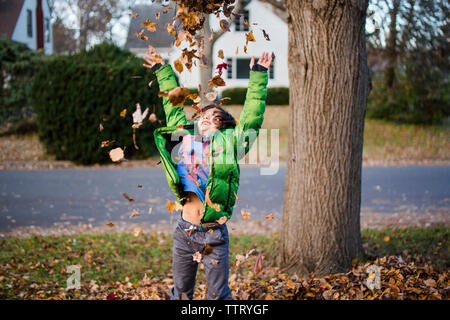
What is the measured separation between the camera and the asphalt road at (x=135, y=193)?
300 inches

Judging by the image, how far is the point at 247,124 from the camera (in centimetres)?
306

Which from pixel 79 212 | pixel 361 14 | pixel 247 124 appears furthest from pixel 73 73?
pixel 247 124

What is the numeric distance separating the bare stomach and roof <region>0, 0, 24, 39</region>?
2578cm

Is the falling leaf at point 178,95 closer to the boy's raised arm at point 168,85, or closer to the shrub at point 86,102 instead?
the boy's raised arm at point 168,85

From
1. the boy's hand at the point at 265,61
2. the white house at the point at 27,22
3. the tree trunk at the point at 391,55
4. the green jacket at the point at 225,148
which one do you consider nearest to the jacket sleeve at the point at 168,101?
the green jacket at the point at 225,148

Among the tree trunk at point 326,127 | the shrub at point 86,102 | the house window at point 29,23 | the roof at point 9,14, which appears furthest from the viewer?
the house window at point 29,23

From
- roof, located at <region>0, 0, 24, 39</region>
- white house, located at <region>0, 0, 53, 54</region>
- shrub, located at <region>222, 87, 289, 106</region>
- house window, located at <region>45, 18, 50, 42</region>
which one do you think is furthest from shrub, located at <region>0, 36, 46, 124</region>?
house window, located at <region>45, 18, 50, 42</region>

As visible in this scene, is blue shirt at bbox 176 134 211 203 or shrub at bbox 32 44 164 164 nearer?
blue shirt at bbox 176 134 211 203

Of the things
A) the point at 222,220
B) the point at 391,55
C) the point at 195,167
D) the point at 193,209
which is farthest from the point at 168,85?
the point at 391,55

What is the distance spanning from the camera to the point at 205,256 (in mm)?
3143

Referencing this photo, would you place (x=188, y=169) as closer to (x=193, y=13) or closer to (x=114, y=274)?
(x=193, y=13)

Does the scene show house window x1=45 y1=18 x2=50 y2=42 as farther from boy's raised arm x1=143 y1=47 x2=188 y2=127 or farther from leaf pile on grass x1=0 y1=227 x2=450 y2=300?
boy's raised arm x1=143 y1=47 x2=188 y2=127

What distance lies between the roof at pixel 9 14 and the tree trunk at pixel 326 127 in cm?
2494

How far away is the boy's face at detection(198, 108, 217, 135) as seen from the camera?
10.3 feet
